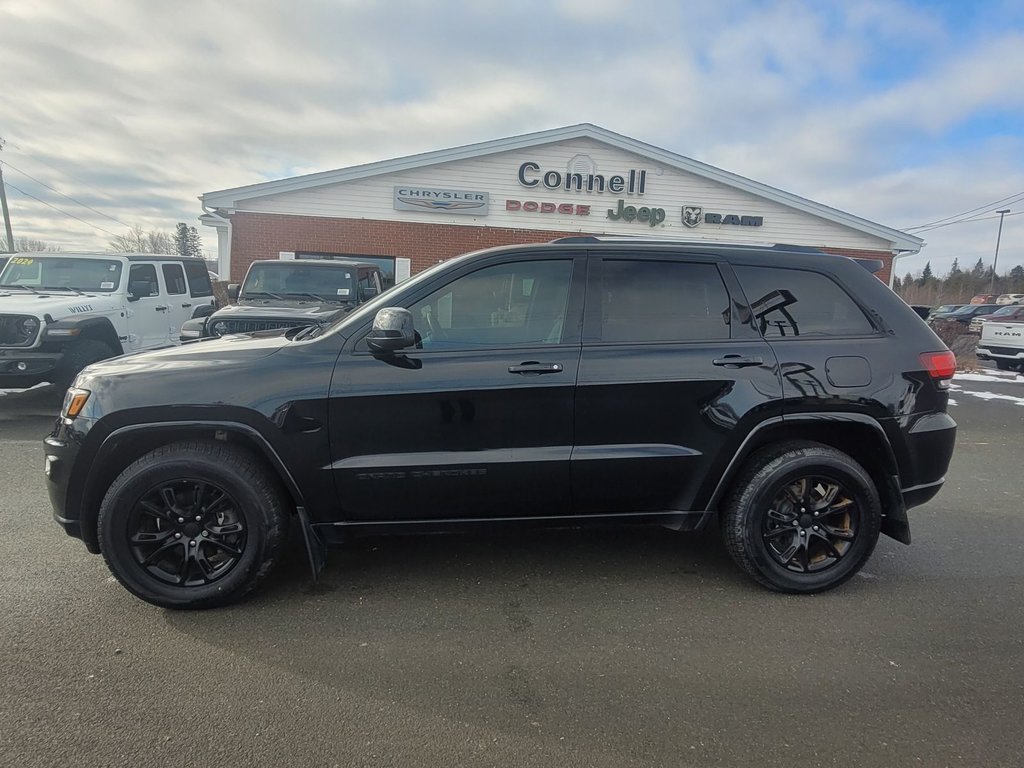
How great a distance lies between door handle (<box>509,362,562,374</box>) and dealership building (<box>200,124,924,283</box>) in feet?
43.0

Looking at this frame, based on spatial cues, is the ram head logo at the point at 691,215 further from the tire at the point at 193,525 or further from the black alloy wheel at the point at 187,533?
the black alloy wheel at the point at 187,533

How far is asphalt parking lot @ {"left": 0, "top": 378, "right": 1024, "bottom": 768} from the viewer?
7.30 feet

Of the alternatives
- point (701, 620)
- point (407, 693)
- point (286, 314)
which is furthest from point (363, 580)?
point (286, 314)

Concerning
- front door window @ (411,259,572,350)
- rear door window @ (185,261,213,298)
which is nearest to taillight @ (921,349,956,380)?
front door window @ (411,259,572,350)

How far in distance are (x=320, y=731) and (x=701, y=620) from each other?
1840mm

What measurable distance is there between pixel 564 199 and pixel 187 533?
14.6 meters

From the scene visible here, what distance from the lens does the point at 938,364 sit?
3.36 meters

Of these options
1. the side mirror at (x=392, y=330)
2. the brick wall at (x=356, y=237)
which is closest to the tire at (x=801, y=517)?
the side mirror at (x=392, y=330)

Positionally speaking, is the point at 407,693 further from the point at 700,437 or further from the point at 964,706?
the point at 964,706

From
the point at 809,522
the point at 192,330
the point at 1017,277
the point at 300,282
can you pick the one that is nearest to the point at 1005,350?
the point at 809,522

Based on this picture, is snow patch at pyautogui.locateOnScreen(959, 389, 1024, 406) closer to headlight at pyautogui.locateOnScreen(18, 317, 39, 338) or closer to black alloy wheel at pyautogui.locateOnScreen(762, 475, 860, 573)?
black alloy wheel at pyautogui.locateOnScreen(762, 475, 860, 573)

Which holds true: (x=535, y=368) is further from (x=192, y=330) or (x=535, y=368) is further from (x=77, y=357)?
(x=192, y=330)

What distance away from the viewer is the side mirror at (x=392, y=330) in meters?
2.87

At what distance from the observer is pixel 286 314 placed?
7.17 meters
